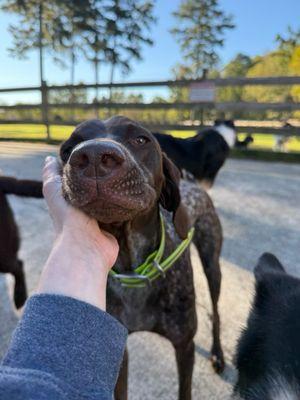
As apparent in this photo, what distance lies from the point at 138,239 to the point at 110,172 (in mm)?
737

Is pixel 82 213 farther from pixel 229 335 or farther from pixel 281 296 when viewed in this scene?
pixel 229 335

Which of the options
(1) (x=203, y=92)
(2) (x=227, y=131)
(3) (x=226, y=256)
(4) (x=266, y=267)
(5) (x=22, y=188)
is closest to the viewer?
(4) (x=266, y=267)

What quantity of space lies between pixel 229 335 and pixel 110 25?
23669 millimetres

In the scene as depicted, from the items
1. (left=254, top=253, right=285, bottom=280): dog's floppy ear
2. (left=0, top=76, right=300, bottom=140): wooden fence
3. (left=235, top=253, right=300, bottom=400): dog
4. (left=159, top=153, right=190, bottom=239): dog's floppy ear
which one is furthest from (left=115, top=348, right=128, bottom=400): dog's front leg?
(left=0, top=76, right=300, bottom=140): wooden fence

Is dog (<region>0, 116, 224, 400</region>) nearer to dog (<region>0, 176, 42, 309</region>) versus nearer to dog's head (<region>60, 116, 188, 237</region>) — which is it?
dog's head (<region>60, 116, 188, 237</region>)

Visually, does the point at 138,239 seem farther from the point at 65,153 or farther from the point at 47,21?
the point at 47,21

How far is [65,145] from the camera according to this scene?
1.88m

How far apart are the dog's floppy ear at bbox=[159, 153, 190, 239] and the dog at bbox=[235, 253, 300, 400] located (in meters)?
0.47

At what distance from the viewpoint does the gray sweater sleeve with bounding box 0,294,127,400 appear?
0.71 meters

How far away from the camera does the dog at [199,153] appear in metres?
5.15

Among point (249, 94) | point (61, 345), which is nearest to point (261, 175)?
point (61, 345)

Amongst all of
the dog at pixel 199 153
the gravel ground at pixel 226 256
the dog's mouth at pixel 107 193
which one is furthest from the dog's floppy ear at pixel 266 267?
the dog at pixel 199 153

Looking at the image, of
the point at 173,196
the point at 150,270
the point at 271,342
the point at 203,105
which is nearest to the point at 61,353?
the point at 271,342

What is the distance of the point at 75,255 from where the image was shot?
1.14 metres
